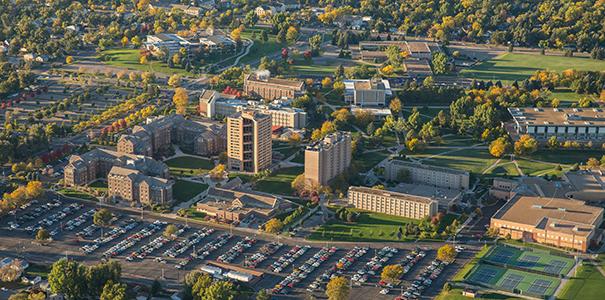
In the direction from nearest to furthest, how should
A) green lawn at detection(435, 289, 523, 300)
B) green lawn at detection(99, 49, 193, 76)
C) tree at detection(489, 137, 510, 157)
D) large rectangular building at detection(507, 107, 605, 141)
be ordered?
green lawn at detection(435, 289, 523, 300) < tree at detection(489, 137, 510, 157) < large rectangular building at detection(507, 107, 605, 141) < green lawn at detection(99, 49, 193, 76)

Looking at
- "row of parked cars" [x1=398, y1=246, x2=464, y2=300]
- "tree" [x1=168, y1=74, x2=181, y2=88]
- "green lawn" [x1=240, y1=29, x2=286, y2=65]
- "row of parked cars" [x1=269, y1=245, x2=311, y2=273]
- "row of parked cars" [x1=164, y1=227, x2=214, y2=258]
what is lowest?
"row of parked cars" [x1=398, y1=246, x2=464, y2=300]

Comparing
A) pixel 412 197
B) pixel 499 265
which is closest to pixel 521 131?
pixel 412 197

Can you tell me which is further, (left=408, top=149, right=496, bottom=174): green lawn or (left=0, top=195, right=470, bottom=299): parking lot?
(left=408, top=149, right=496, bottom=174): green lawn

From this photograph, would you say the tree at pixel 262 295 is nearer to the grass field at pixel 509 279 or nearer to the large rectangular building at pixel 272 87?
the grass field at pixel 509 279

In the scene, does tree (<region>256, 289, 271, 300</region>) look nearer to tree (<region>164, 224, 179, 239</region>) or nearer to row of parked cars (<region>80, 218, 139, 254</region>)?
tree (<region>164, 224, 179, 239</region>)

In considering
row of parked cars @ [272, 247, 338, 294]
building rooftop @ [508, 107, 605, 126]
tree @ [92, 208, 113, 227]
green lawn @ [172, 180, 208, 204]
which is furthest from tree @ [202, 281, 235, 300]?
building rooftop @ [508, 107, 605, 126]

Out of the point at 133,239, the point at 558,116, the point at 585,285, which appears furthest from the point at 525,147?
the point at 133,239

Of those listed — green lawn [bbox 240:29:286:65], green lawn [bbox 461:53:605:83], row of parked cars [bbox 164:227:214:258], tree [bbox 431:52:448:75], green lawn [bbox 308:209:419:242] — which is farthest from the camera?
green lawn [bbox 240:29:286:65]

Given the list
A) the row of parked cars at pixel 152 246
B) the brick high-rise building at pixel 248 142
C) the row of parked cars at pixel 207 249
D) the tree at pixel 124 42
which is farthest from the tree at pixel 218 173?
the tree at pixel 124 42
